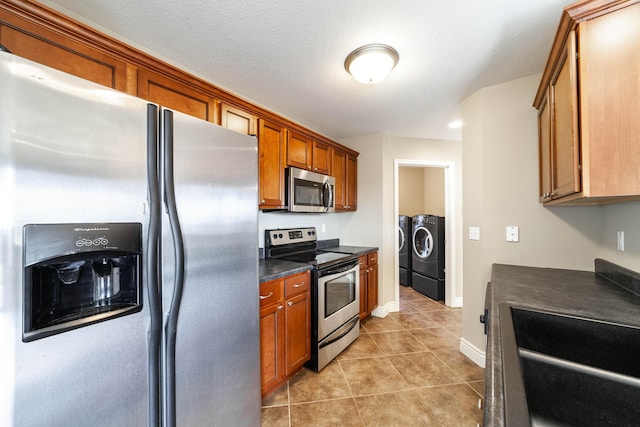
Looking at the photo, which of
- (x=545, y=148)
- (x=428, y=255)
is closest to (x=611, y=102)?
(x=545, y=148)

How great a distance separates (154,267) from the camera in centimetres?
102

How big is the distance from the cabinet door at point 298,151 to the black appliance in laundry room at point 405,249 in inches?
108

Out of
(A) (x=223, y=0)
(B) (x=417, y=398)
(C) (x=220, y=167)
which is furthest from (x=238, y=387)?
(A) (x=223, y=0)

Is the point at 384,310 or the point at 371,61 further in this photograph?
the point at 384,310

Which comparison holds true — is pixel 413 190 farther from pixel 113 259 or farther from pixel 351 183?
pixel 113 259

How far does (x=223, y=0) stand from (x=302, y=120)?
179 cm

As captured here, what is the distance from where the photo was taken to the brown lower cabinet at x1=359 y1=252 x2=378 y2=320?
3040 millimetres

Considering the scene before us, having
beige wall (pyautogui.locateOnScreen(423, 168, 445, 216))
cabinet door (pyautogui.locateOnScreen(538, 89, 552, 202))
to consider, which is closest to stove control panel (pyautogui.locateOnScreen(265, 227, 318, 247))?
cabinet door (pyautogui.locateOnScreen(538, 89, 552, 202))

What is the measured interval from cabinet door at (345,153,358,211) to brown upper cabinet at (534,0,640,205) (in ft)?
7.82

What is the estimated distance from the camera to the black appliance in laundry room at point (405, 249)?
4789 millimetres

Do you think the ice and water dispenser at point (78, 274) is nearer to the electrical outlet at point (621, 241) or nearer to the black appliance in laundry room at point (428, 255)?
the electrical outlet at point (621, 241)

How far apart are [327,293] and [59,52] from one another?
2.26 metres

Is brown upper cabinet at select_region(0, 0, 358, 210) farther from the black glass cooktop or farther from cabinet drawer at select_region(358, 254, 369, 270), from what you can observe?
cabinet drawer at select_region(358, 254, 369, 270)

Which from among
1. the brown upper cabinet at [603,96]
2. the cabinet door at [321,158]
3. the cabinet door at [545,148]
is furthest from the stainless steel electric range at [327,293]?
the brown upper cabinet at [603,96]
